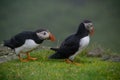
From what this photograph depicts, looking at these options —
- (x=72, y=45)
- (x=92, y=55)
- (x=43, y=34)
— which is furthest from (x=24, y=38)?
(x=92, y=55)

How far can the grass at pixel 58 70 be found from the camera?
1402 cm

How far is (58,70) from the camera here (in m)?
14.5

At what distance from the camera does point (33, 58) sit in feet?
52.8

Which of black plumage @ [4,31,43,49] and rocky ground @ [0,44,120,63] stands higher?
black plumage @ [4,31,43,49]

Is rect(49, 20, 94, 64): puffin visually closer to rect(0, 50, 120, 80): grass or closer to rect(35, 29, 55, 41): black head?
rect(0, 50, 120, 80): grass

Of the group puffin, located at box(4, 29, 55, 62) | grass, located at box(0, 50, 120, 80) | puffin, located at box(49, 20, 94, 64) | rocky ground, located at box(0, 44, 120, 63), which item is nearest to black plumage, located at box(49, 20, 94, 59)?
puffin, located at box(49, 20, 94, 64)

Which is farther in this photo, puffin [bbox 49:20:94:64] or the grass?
puffin [bbox 49:20:94:64]

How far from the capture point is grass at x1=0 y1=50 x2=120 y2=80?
1402 centimetres

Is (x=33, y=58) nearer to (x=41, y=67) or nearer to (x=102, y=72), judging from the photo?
(x=41, y=67)

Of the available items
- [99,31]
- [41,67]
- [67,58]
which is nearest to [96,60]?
[67,58]

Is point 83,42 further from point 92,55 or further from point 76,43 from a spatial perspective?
point 92,55

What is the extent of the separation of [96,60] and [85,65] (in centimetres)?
104

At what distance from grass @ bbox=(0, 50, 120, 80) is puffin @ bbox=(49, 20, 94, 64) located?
24 cm

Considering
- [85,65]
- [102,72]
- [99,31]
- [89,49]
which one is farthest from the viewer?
[99,31]
